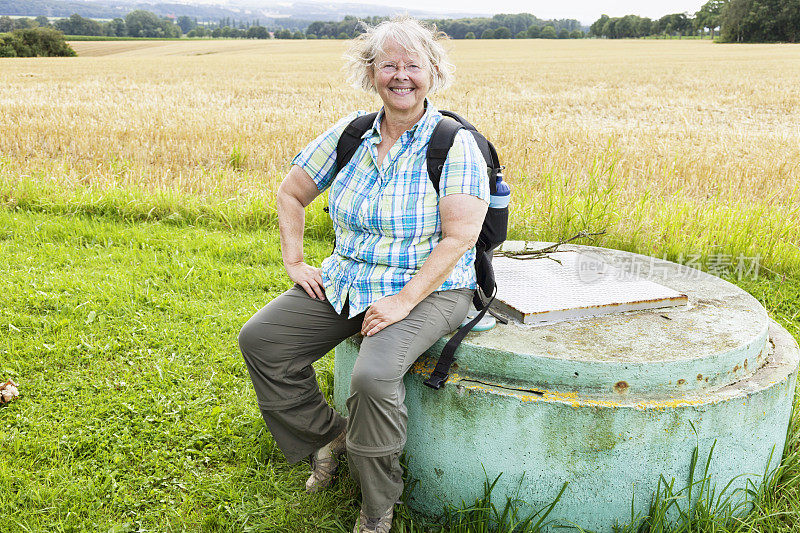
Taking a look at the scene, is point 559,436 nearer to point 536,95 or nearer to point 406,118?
point 406,118

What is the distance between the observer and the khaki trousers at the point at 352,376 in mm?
2543

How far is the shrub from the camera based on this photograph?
158 feet

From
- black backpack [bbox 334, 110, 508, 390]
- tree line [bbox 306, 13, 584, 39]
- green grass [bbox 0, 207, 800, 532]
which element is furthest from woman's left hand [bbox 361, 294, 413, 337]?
tree line [bbox 306, 13, 584, 39]

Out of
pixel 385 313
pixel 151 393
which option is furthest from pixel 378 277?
pixel 151 393

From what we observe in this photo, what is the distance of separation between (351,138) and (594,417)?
4.92 feet

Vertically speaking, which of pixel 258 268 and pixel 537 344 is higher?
pixel 537 344

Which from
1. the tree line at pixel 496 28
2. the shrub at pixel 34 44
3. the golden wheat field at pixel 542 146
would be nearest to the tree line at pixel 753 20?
the tree line at pixel 496 28

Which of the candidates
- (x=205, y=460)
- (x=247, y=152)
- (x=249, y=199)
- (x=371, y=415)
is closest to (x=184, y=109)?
(x=247, y=152)

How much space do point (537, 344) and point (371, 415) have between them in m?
0.72

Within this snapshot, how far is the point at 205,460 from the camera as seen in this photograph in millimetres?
3301

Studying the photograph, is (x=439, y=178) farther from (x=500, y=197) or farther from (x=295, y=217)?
(x=295, y=217)

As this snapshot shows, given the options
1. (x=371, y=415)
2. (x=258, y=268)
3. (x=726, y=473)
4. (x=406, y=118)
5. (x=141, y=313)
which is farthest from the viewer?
(x=258, y=268)

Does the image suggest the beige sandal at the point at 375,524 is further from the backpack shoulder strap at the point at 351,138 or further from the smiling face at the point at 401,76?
the smiling face at the point at 401,76

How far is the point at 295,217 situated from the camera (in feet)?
10.6
